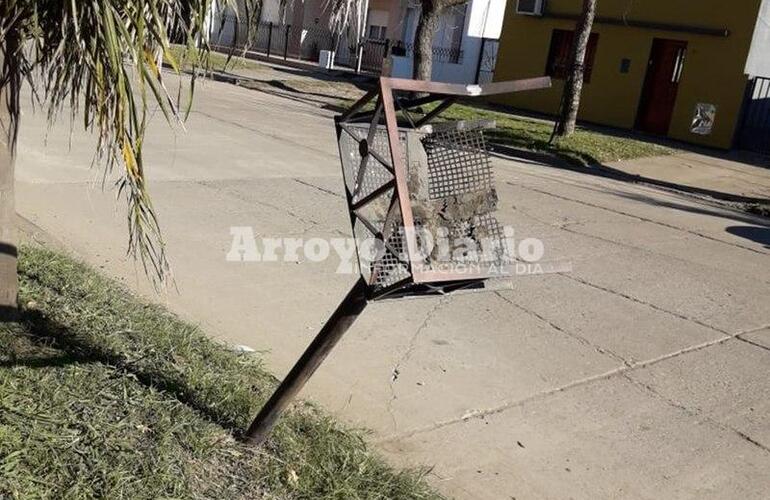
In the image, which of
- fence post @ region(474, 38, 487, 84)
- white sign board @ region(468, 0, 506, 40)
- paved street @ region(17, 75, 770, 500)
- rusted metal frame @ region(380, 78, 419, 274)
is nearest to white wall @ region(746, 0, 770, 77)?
paved street @ region(17, 75, 770, 500)

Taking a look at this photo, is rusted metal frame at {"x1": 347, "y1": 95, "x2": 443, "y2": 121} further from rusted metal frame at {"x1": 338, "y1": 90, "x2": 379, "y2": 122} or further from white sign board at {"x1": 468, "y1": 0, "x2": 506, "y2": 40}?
white sign board at {"x1": 468, "y1": 0, "x2": 506, "y2": 40}

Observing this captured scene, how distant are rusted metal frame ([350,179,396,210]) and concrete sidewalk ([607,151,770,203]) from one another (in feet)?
41.1

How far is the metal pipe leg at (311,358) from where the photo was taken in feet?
9.46

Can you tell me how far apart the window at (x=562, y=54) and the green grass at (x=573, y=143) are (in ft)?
10.4

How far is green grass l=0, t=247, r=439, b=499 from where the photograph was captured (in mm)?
2842

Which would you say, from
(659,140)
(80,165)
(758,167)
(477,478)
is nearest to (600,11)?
(659,140)

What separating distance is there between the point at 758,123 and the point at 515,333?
650 inches

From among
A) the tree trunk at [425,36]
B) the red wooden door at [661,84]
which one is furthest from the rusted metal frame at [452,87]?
the red wooden door at [661,84]

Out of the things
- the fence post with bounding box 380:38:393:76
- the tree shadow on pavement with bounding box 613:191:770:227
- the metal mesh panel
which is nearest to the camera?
the metal mesh panel

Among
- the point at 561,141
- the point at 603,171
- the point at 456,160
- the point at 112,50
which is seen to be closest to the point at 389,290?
the point at 456,160

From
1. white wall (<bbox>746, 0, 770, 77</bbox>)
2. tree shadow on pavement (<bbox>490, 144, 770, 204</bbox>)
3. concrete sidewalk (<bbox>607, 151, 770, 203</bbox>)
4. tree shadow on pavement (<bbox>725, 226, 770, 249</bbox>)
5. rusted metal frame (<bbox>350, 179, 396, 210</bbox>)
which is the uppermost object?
white wall (<bbox>746, 0, 770, 77</bbox>)

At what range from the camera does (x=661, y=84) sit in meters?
20.5

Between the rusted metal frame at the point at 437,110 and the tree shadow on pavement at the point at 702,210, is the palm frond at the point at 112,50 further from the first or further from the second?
the tree shadow on pavement at the point at 702,210

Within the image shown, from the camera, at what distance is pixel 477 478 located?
12.0ft
